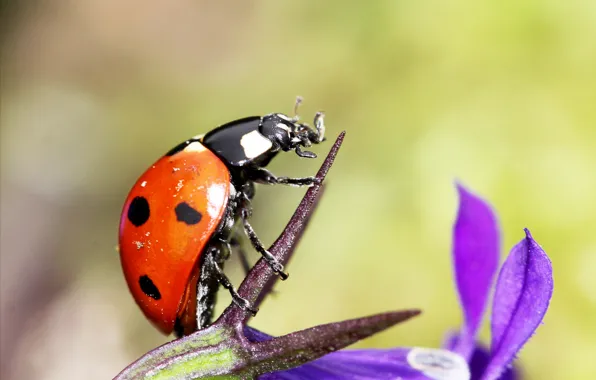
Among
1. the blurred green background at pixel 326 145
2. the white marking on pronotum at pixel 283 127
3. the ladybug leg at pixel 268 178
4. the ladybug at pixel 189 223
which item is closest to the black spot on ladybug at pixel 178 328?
the ladybug at pixel 189 223

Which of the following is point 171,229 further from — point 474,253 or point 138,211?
point 474,253

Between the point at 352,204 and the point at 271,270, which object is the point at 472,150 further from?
the point at 271,270

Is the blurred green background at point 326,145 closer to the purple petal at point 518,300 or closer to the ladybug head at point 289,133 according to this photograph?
the ladybug head at point 289,133

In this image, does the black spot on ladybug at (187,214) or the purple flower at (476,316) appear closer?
the purple flower at (476,316)

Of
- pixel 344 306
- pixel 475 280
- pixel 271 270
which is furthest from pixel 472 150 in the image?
pixel 271 270

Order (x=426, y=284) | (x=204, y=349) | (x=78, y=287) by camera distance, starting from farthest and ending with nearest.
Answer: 1. (x=78, y=287)
2. (x=426, y=284)
3. (x=204, y=349)

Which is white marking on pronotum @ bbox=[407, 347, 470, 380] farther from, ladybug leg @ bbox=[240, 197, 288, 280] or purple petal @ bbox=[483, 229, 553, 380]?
ladybug leg @ bbox=[240, 197, 288, 280]
